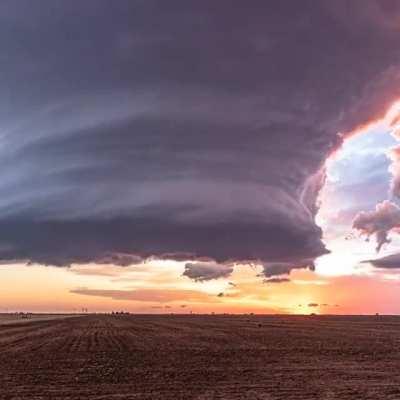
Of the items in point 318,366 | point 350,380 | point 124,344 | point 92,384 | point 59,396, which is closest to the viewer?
point 59,396

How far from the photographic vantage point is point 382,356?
1751 inches

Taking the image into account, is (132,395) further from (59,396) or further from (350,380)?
(350,380)

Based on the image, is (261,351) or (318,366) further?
(261,351)

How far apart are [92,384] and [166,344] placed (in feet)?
88.3

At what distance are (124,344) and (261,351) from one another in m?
13.9

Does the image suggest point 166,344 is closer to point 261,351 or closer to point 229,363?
point 261,351

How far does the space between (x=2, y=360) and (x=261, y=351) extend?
1939 cm

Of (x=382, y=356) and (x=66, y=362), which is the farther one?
(x=382, y=356)

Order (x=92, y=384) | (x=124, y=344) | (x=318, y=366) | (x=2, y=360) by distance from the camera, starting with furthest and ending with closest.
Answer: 1. (x=124, y=344)
2. (x=2, y=360)
3. (x=318, y=366)
4. (x=92, y=384)

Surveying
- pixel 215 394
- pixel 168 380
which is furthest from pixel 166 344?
pixel 215 394

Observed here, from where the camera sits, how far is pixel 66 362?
125 ft

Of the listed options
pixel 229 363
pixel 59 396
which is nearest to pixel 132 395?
pixel 59 396

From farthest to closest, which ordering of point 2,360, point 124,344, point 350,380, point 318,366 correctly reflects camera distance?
point 124,344
point 2,360
point 318,366
point 350,380

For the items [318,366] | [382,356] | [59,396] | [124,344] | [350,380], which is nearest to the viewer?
[59,396]
